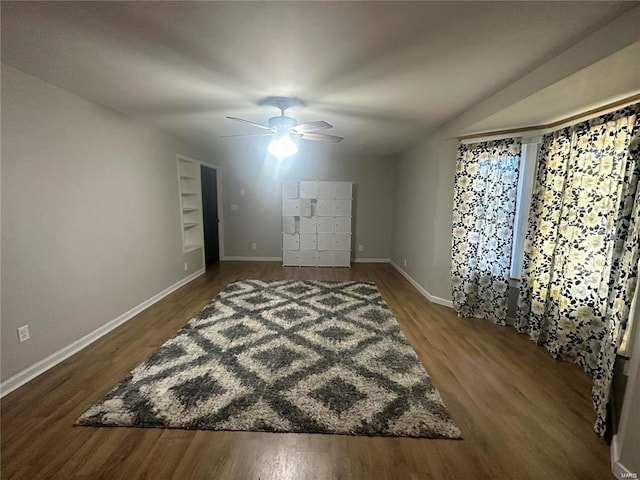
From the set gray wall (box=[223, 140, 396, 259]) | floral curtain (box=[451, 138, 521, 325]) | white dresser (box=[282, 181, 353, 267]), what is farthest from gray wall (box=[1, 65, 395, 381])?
floral curtain (box=[451, 138, 521, 325])

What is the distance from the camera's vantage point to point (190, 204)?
4.87 metres

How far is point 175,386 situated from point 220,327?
3.15 feet

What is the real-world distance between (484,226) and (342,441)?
108 inches

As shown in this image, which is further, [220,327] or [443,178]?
[443,178]

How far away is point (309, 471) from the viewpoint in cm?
145

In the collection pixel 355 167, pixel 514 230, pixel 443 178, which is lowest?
pixel 514 230

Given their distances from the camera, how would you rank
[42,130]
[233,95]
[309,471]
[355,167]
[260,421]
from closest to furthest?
[309,471] → [260,421] → [42,130] → [233,95] → [355,167]

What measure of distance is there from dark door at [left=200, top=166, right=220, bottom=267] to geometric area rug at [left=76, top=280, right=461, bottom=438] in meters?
2.67

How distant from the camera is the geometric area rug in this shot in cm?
175

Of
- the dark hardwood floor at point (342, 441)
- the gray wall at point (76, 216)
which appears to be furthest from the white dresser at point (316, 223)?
the dark hardwood floor at point (342, 441)

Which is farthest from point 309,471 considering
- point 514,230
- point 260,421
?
point 514,230

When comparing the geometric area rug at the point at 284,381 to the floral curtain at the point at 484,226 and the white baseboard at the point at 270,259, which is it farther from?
the white baseboard at the point at 270,259

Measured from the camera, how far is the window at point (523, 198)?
9.62ft

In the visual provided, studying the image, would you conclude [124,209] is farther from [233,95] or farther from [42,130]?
[233,95]
